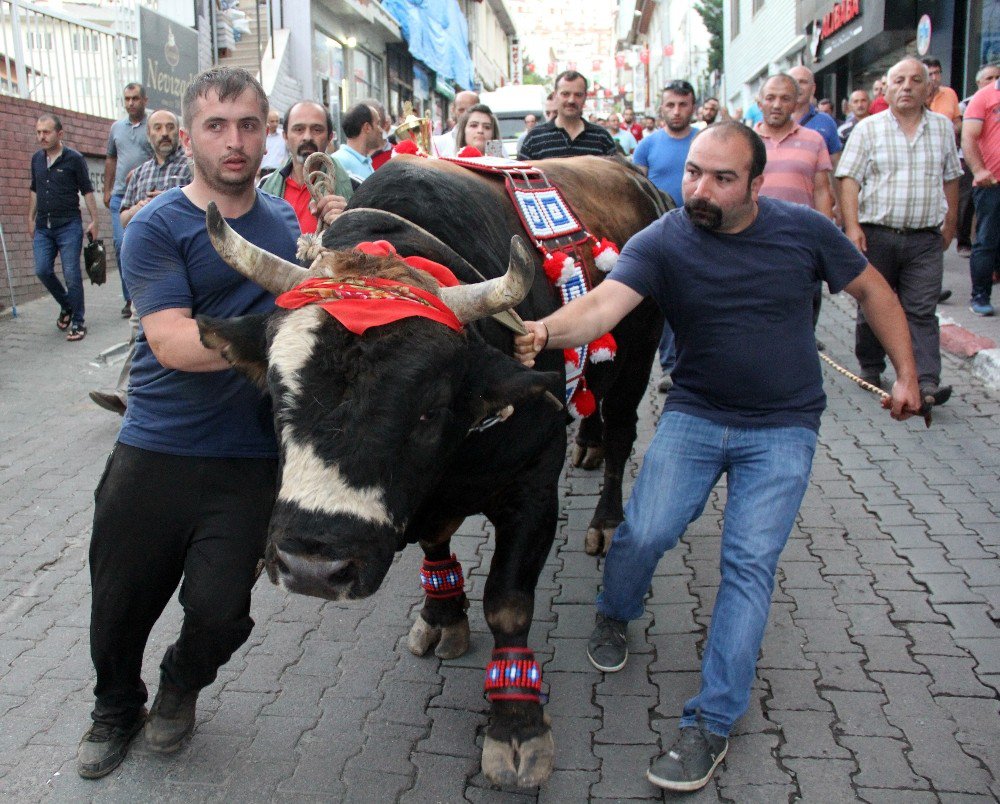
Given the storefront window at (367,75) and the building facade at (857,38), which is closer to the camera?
the building facade at (857,38)

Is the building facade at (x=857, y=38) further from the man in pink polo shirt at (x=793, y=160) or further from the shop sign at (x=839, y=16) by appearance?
the man in pink polo shirt at (x=793, y=160)

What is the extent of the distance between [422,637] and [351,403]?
1.67m

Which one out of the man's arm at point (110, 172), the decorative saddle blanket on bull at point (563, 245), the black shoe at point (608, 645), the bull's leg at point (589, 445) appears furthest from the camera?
the man's arm at point (110, 172)

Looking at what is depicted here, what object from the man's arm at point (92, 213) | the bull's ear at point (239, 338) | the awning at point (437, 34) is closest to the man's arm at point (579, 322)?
the bull's ear at point (239, 338)

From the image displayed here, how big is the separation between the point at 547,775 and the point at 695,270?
1.76 metres

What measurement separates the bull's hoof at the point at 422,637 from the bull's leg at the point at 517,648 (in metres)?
0.64

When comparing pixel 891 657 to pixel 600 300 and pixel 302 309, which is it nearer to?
pixel 600 300

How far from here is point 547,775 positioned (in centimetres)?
312

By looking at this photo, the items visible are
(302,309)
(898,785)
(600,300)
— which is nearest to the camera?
(302,309)

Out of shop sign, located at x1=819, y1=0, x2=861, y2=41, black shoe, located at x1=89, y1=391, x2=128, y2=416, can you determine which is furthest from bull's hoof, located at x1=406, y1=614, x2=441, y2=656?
shop sign, located at x1=819, y1=0, x2=861, y2=41

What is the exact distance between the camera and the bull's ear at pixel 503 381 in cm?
292

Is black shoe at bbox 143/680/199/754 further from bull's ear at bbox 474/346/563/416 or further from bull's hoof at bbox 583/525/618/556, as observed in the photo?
bull's hoof at bbox 583/525/618/556

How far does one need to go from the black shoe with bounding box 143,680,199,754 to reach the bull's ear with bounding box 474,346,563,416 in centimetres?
140

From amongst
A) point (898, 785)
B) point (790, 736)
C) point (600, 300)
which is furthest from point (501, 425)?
point (898, 785)
